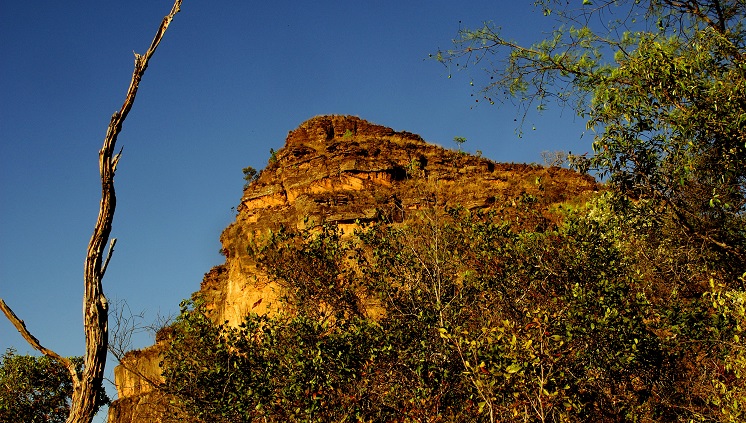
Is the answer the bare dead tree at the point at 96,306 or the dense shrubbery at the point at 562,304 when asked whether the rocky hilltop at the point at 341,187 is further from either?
the bare dead tree at the point at 96,306

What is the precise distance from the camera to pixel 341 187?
3631 centimetres

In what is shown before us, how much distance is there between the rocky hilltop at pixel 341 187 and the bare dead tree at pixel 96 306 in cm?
2596

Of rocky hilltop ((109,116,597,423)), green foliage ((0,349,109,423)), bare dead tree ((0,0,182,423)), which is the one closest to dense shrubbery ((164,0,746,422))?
bare dead tree ((0,0,182,423))

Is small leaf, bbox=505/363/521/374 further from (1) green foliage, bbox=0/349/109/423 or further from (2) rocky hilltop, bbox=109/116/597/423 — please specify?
(1) green foliage, bbox=0/349/109/423

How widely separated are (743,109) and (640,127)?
4.64 feet

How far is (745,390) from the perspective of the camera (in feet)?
34.6

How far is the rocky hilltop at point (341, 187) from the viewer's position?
3253cm

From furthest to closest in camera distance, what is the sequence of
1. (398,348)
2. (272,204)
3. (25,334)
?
(272,204) → (398,348) → (25,334)

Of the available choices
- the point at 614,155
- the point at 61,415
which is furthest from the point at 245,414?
the point at 61,415

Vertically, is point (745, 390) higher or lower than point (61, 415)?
lower

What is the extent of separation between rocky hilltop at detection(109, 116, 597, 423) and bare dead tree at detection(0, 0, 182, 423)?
85.2 ft

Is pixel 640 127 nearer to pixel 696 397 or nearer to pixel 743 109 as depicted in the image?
pixel 743 109

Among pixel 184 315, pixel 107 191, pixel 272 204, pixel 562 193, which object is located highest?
pixel 272 204

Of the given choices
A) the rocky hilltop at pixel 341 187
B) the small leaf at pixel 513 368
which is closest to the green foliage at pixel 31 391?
the rocky hilltop at pixel 341 187
